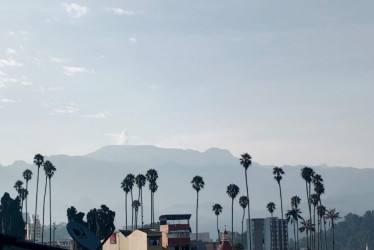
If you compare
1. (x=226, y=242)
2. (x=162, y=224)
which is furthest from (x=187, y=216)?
(x=226, y=242)

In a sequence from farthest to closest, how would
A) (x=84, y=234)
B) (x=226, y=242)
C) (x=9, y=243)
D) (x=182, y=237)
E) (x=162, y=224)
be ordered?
1. (x=162, y=224)
2. (x=182, y=237)
3. (x=226, y=242)
4. (x=84, y=234)
5. (x=9, y=243)

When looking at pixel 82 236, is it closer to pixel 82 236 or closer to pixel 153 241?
pixel 82 236

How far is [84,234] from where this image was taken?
5341 cm

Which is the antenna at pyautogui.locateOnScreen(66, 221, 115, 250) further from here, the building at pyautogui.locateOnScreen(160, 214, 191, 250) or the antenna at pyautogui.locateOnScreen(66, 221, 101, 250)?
the building at pyautogui.locateOnScreen(160, 214, 191, 250)

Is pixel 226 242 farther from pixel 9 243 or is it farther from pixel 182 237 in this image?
pixel 9 243

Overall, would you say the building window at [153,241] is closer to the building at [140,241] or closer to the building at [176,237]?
the building at [140,241]

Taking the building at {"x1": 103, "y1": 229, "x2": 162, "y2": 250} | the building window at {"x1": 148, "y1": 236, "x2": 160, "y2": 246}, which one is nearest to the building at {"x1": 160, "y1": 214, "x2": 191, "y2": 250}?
the building at {"x1": 103, "y1": 229, "x2": 162, "y2": 250}

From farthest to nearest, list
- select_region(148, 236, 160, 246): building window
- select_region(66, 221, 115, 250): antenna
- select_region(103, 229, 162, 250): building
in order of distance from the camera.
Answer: select_region(148, 236, 160, 246): building window → select_region(103, 229, 162, 250): building → select_region(66, 221, 115, 250): antenna

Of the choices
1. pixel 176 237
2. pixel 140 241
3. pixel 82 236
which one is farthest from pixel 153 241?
pixel 82 236

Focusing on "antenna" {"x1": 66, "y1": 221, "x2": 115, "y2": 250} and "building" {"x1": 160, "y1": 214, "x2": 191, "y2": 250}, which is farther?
"building" {"x1": 160, "y1": 214, "x2": 191, "y2": 250}

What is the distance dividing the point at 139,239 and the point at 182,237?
11.4 metres

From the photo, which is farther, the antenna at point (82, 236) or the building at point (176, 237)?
the building at point (176, 237)

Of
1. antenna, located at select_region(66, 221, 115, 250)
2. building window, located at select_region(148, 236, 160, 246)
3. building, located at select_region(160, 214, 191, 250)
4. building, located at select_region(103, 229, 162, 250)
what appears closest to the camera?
antenna, located at select_region(66, 221, 115, 250)

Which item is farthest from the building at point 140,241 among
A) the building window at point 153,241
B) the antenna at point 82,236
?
the antenna at point 82,236
